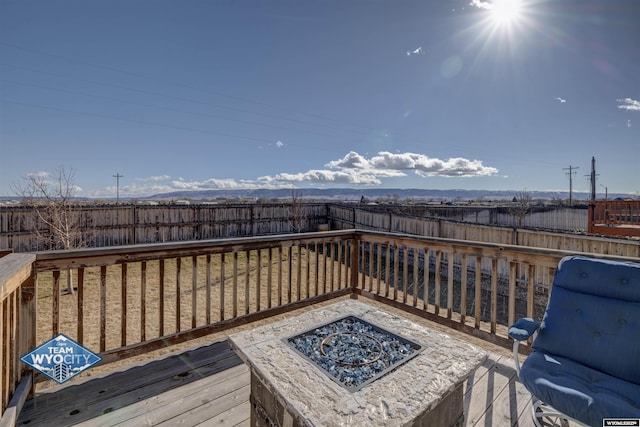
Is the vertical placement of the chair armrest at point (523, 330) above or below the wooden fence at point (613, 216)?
below

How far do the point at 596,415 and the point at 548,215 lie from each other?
67.3 feet

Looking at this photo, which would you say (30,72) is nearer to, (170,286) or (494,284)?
(170,286)

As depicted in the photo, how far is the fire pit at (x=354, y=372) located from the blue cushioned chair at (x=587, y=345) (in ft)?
1.59

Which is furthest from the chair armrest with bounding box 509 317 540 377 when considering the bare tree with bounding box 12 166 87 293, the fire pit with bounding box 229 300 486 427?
the bare tree with bounding box 12 166 87 293

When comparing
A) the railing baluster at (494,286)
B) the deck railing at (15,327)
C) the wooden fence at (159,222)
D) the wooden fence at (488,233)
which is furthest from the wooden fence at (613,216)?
the deck railing at (15,327)

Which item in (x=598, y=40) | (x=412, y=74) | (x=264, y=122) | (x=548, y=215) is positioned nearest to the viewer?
(x=598, y=40)

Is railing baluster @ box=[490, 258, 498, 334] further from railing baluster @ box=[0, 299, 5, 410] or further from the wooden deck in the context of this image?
railing baluster @ box=[0, 299, 5, 410]

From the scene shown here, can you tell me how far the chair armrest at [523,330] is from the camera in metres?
1.71

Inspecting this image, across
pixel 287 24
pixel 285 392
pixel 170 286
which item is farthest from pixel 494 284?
pixel 287 24

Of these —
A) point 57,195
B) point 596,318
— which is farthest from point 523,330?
point 57,195

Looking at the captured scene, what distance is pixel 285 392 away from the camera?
1.13 meters

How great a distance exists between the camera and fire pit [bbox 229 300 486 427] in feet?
3.48

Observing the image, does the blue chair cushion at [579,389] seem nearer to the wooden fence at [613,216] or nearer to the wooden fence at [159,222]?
the wooden fence at [613,216]

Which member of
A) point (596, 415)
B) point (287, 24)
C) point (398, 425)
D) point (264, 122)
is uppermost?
point (264, 122)
